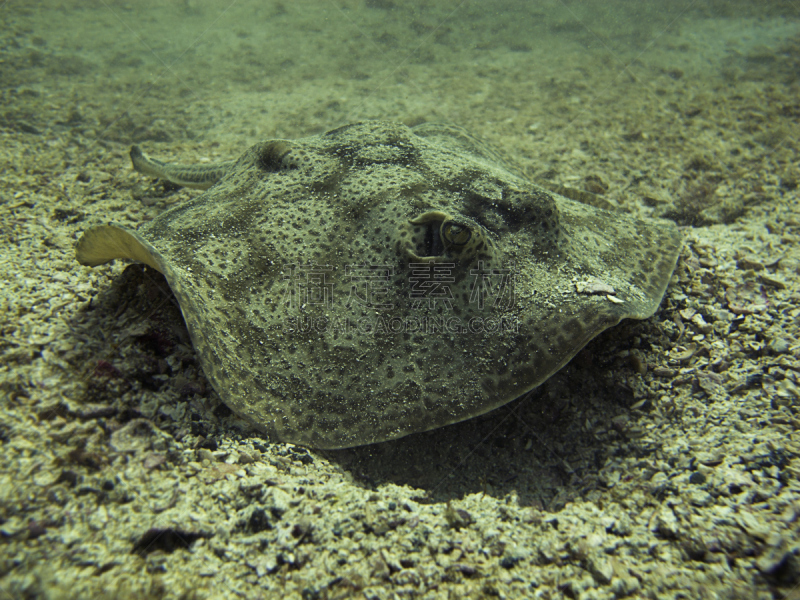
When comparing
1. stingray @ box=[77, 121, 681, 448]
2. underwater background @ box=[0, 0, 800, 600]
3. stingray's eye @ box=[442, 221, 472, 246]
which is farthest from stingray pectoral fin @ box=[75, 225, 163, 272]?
stingray's eye @ box=[442, 221, 472, 246]

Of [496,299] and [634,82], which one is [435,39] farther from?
[496,299]

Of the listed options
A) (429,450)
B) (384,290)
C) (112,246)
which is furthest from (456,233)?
(112,246)

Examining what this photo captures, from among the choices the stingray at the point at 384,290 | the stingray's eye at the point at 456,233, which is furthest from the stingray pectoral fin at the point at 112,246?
the stingray's eye at the point at 456,233

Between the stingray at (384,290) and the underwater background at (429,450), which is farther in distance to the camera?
the stingray at (384,290)

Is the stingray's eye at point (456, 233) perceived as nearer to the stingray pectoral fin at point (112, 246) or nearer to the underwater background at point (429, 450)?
the underwater background at point (429, 450)

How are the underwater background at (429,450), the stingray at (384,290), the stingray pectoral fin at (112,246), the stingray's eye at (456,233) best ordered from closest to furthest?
1. the underwater background at (429,450)
2. the stingray pectoral fin at (112,246)
3. the stingray at (384,290)
4. the stingray's eye at (456,233)

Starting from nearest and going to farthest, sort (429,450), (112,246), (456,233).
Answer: (112,246), (456,233), (429,450)

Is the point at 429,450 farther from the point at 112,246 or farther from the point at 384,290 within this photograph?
the point at 112,246
